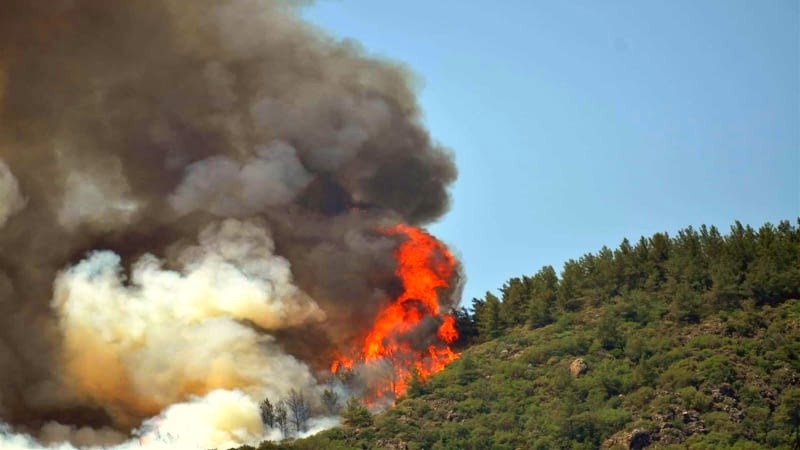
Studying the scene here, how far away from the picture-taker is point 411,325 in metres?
177

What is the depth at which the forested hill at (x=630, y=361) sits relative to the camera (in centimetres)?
14725

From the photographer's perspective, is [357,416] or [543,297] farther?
[543,297]

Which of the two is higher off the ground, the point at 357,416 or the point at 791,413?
the point at 357,416

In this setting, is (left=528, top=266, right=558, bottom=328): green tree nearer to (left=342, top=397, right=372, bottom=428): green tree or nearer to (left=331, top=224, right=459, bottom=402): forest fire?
(left=331, top=224, right=459, bottom=402): forest fire

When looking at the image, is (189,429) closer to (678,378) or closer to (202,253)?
(202,253)

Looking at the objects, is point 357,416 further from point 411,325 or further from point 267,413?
point 411,325

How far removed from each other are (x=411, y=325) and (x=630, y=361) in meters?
26.9

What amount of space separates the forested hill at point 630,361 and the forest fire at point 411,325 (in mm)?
3253

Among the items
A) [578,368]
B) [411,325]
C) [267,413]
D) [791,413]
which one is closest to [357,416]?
[267,413]

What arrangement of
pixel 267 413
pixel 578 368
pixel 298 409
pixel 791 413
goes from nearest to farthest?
pixel 791 413 < pixel 578 368 < pixel 267 413 < pixel 298 409

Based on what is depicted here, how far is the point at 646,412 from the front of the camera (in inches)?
5856

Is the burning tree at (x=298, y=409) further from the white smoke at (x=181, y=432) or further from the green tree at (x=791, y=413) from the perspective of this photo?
the green tree at (x=791, y=413)

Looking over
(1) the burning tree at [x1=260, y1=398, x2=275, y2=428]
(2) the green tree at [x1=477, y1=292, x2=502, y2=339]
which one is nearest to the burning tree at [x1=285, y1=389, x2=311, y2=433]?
(1) the burning tree at [x1=260, y1=398, x2=275, y2=428]

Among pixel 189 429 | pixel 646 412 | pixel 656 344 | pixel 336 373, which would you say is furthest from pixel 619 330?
pixel 189 429
